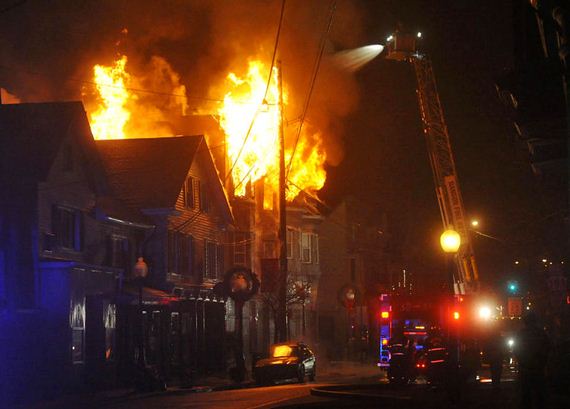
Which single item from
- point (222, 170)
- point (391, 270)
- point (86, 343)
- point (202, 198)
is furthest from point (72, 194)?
point (391, 270)

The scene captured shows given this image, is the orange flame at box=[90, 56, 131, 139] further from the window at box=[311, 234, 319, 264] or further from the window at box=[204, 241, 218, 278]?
the window at box=[311, 234, 319, 264]

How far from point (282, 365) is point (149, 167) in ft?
39.5

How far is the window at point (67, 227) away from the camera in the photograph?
32875 millimetres

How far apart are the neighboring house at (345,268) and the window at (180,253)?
2045cm

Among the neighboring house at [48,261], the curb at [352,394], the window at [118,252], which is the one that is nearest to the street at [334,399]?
the curb at [352,394]

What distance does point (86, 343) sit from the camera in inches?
1336

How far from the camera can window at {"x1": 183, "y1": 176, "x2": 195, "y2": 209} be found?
42806 mm

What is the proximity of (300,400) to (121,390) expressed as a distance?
11266 mm

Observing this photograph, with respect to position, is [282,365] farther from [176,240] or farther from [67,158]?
[67,158]

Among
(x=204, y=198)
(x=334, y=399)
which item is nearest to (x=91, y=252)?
(x=204, y=198)

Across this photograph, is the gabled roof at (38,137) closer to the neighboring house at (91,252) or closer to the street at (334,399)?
the neighboring house at (91,252)

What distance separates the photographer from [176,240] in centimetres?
4238

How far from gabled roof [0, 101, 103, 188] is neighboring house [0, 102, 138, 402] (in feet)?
0.11

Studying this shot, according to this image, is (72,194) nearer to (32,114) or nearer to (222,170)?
(32,114)
